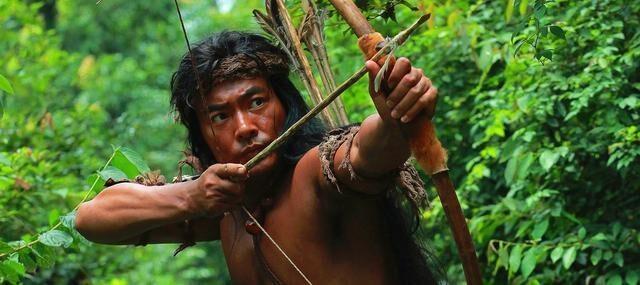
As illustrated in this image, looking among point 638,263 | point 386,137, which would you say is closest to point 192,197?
point 386,137

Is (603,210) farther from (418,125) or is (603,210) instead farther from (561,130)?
(418,125)

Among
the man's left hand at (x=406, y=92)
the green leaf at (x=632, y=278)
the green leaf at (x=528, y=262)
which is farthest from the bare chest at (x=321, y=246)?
the green leaf at (x=632, y=278)

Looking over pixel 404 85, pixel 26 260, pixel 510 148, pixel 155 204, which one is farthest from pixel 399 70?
pixel 510 148

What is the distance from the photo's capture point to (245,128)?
294 cm

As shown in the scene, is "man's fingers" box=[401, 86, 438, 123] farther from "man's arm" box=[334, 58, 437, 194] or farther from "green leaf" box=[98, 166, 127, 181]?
"green leaf" box=[98, 166, 127, 181]

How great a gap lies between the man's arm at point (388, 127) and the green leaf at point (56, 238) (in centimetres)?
135

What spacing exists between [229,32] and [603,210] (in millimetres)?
1777

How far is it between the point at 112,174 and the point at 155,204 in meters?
0.68

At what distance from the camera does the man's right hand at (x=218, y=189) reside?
2705 millimetres

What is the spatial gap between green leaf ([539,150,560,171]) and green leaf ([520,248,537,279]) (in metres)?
0.31

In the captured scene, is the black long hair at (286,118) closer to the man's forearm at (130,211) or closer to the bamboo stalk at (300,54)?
the bamboo stalk at (300,54)

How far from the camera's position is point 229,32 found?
129 inches

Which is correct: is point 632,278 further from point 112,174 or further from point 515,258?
point 112,174

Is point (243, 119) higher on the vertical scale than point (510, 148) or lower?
higher
